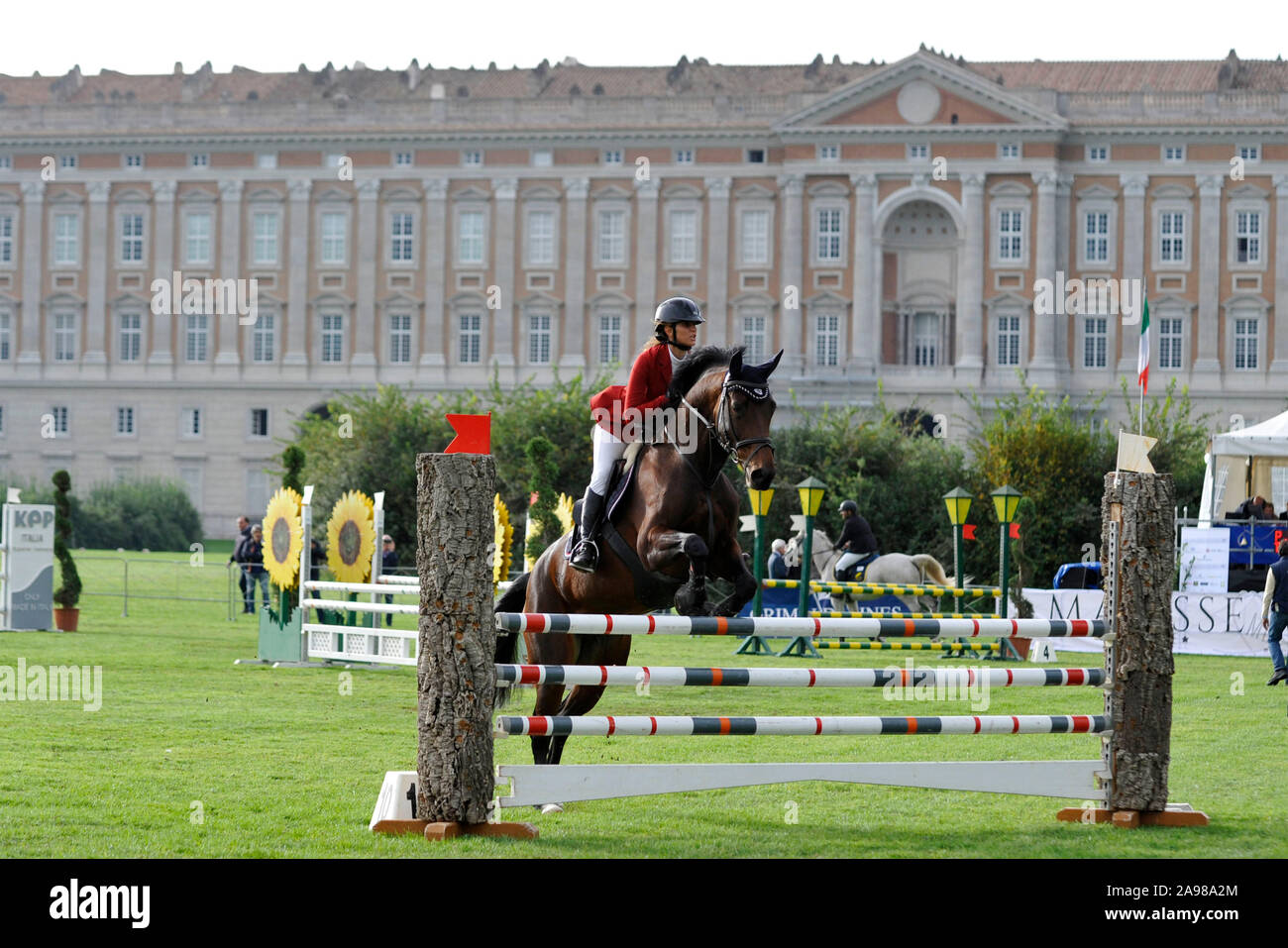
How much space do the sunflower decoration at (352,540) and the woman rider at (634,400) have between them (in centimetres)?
1226

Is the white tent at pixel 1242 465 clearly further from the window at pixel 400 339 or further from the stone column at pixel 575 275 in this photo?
the window at pixel 400 339

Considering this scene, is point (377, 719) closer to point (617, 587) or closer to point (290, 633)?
point (617, 587)

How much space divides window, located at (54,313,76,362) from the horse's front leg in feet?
245

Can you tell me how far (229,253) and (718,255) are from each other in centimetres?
2170

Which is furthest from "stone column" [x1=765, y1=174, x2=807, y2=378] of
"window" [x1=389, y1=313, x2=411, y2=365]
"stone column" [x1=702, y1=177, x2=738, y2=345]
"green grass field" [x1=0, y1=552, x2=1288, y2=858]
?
"green grass field" [x1=0, y1=552, x2=1288, y2=858]

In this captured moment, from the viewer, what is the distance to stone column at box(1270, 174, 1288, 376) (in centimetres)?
7275

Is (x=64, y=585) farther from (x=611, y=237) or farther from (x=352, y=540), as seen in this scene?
(x=611, y=237)

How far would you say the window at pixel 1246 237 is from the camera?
73438 mm

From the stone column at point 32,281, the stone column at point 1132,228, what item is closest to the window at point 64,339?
the stone column at point 32,281

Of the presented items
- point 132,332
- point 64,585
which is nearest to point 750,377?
point 64,585

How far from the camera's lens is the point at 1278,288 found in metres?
73.2

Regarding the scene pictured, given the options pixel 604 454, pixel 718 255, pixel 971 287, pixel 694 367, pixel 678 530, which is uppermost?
pixel 718 255

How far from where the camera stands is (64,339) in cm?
7962
